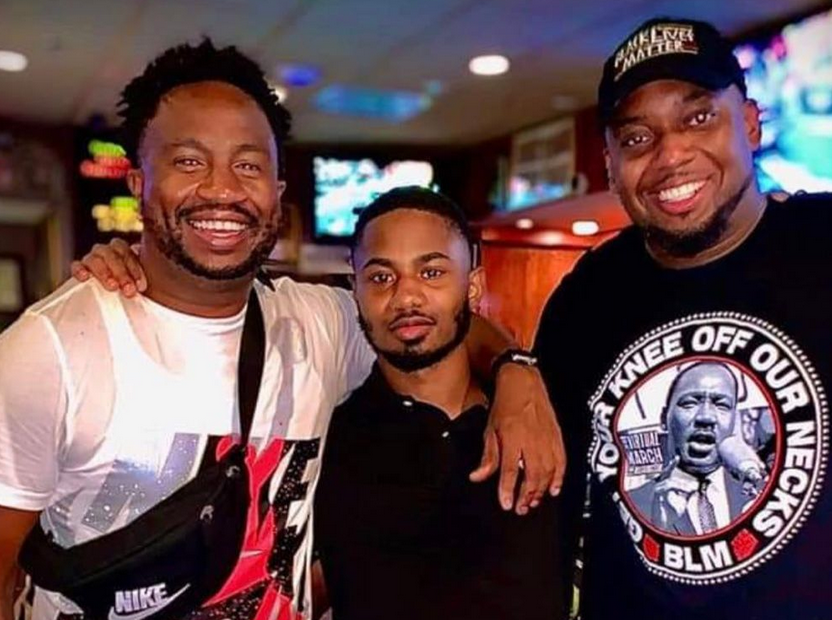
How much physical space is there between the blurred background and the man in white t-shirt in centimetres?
42

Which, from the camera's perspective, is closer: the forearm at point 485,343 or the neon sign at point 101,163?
the forearm at point 485,343

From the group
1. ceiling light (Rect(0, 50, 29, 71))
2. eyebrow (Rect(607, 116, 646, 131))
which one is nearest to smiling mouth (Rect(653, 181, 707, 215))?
eyebrow (Rect(607, 116, 646, 131))

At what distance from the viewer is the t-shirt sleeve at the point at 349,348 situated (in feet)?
5.93

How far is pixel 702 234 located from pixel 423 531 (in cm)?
60

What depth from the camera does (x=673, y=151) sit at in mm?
1630

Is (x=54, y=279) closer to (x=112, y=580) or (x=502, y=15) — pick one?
(x=502, y=15)

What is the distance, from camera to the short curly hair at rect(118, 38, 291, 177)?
1643mm

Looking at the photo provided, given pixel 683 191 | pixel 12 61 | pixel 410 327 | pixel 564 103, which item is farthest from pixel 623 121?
pixel 564 103

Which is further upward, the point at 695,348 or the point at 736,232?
the point at 736,232

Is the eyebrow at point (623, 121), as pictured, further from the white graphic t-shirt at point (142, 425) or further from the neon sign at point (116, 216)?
the neon sign at point (116, 216)

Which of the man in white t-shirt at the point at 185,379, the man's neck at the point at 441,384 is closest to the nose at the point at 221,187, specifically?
the man in white t-shirt at the point at 185,379

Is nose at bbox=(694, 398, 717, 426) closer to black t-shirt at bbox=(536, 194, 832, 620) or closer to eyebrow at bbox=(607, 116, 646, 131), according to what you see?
black t-shirt at bbox=(536, 194, 832, 620)

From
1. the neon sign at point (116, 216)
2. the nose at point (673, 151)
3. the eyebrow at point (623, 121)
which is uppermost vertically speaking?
the neon sign at point (116, 216)

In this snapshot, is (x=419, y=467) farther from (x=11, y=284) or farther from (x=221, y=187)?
(x=11, y=284)
